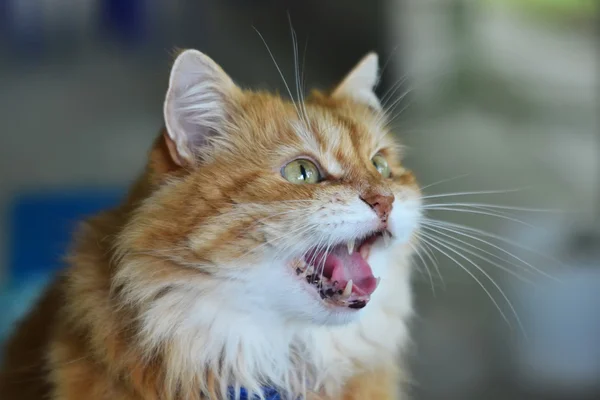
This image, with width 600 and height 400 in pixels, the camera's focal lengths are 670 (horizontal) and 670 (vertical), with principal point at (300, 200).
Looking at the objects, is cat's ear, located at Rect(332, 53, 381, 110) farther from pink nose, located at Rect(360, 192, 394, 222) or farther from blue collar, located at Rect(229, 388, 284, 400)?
blue collar, located at Rect(229, 388, 284, 400)

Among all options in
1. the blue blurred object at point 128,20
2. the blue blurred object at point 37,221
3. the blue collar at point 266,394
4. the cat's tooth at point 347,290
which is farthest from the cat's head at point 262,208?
the blue blurred object at point 128,20

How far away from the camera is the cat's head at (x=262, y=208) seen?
1.06 meters

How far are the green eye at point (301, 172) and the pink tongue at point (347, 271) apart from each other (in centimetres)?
14

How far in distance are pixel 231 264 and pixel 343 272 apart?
0.63 ft

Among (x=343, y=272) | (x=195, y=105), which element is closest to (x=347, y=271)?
(x=343, y=272)

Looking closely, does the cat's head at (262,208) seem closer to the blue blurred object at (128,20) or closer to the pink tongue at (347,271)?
the pink tongue at (347,271)

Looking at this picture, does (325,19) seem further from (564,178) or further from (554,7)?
(564,178)

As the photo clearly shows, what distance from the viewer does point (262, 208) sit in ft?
3.54

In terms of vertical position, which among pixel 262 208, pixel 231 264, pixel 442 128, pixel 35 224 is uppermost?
pixel 442 128

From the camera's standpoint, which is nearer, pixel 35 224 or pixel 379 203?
pixel 379 203

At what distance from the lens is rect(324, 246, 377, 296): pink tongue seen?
111 centimetres

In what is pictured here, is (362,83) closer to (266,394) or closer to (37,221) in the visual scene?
(266,394)

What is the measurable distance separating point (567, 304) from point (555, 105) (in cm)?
85

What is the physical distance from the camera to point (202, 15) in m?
2.51
